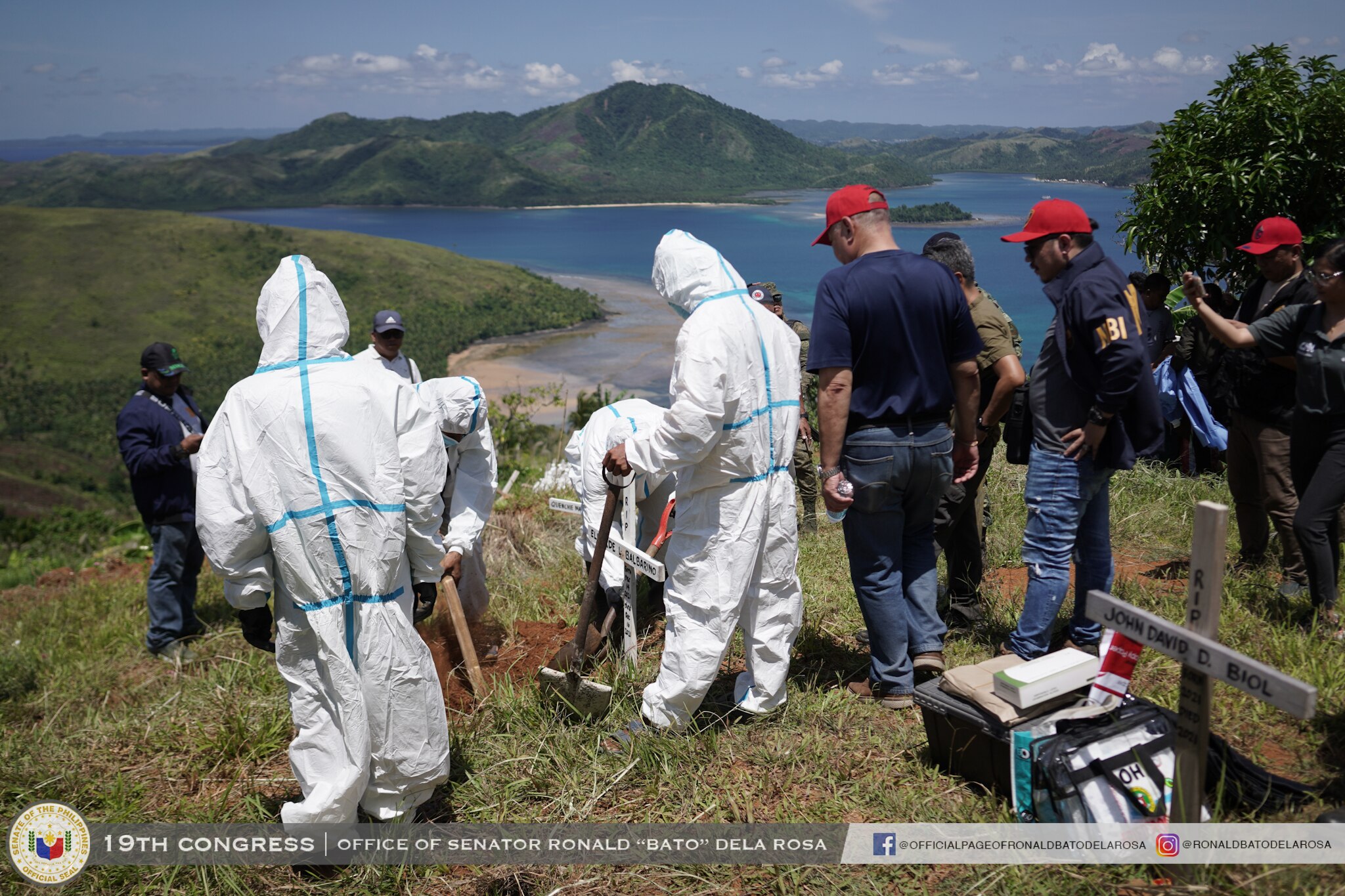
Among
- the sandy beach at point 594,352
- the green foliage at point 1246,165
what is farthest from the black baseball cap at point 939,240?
the sandy beach at point 594,352

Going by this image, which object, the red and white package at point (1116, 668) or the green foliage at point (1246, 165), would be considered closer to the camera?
the red and white package at point (1116, 668)

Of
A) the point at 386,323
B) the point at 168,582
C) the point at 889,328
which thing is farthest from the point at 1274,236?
the point at 168,582

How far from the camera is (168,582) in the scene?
17.9 feet

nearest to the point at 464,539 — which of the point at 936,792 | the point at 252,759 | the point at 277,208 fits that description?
the point at 252,759

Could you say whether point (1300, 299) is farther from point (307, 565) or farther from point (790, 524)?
point (307, 565)

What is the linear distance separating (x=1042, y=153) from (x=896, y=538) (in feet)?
123

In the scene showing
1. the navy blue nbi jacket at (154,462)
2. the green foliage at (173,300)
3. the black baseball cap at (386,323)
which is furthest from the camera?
the green foliage at (173,300)

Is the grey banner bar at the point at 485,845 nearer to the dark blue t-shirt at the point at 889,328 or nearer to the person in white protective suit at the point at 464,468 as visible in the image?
the person in white protective suit at the point at 464,468

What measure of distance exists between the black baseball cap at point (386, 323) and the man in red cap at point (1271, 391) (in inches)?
181

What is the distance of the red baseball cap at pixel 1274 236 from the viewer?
3852 mm

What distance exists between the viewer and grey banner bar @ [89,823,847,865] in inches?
104

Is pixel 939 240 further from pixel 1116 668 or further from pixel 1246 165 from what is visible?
pixel 1246 165

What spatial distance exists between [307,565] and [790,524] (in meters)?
1.67

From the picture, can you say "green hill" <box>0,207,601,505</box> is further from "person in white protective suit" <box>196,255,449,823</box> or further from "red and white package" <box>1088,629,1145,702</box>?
"red and white package" <box>1088,629,1145,702</box>
